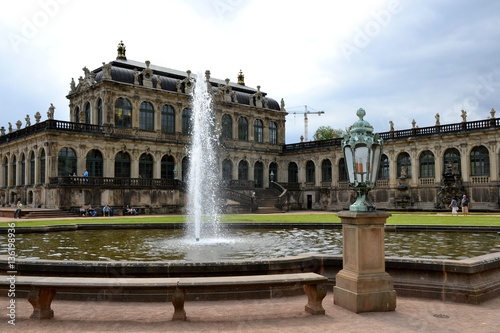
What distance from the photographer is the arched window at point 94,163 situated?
4478cm

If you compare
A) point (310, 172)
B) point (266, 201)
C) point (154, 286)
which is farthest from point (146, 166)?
point (154, 286)

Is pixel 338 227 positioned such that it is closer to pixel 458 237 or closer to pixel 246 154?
pixel 458 237

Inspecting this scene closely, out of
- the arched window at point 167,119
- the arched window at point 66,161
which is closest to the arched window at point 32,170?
the arched window at point 66,161

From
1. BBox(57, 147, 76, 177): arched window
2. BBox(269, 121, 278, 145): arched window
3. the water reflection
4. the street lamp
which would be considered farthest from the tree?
the street lamp

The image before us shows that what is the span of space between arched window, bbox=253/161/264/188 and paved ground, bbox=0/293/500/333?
5062 cm

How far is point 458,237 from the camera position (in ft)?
55.6

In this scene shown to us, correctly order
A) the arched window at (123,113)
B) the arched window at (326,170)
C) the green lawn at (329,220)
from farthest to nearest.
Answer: the arched window at (326,170), the arched window at (123,113), the green lawn at (329,220)

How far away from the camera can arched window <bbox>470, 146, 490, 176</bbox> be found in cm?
4309

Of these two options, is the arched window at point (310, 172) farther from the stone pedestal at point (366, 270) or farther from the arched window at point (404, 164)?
the stone pedestal at point (366, 270)

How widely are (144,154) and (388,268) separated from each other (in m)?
42.6

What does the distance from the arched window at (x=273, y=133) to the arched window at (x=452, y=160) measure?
23123mm

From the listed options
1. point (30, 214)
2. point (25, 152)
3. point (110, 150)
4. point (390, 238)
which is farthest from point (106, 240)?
point (25, 152)

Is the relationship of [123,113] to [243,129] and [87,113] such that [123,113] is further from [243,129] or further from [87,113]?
[243,129]

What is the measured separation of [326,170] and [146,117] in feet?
73.7
